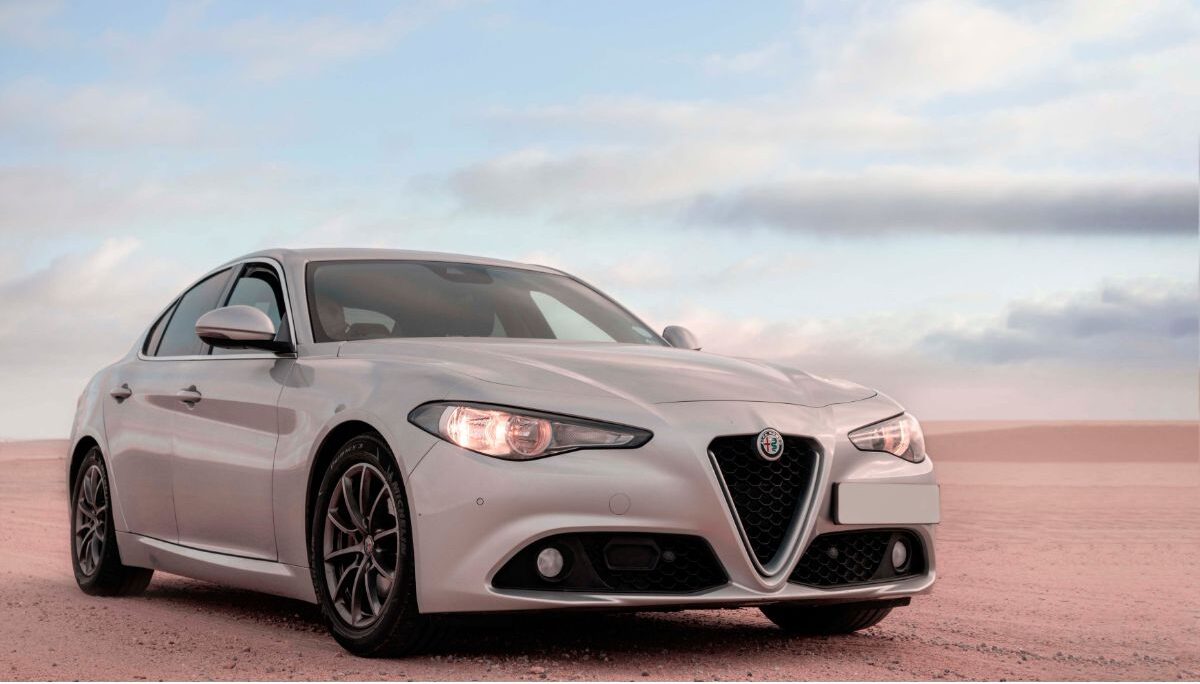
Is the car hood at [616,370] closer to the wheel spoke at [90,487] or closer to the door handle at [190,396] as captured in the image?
the door handle at [190,396]

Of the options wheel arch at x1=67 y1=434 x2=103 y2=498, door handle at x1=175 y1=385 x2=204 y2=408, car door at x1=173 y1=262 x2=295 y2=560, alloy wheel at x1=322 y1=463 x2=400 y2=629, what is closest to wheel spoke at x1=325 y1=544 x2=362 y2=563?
alloy wheel at x1=322 y1=463 x2=400 y2=629

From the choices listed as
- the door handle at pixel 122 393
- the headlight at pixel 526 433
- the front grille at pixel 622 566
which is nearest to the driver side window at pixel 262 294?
the door handle at pixel 122 393

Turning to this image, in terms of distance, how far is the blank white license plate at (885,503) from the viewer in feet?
18.4

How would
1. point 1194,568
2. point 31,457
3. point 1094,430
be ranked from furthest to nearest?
1. point 1094,430
2. point 31,457
3. point 1194,568

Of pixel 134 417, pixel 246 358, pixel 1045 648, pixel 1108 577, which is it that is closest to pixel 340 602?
pixel 246 358

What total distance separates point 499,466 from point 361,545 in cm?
82

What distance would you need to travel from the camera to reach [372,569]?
18.4 ft

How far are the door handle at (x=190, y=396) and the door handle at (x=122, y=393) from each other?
85 centimetres

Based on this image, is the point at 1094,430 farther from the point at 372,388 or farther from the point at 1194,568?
the point at 372,388

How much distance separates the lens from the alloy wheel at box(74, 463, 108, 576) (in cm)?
834

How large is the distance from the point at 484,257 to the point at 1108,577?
18.0 feet

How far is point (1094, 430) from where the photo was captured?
47250 millimetres

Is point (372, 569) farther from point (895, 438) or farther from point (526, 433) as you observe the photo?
point (895, 438)

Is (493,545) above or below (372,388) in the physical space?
below
